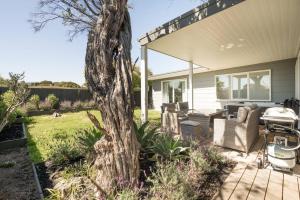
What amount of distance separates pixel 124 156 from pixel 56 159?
175cm

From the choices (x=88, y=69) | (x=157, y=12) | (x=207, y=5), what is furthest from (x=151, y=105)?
(x=88, y=69)

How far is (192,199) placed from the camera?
7.26 feet

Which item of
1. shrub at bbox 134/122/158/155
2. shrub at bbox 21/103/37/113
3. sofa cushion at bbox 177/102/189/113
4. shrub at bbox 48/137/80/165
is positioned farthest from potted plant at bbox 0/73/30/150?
sofa cushion at bbox 177/102/189/113

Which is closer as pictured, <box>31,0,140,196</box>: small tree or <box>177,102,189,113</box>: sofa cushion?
<box>31,0,140,196</box>: small tree

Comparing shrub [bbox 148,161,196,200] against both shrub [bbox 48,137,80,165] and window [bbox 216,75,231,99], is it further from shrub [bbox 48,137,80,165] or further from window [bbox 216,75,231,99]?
window [bbox 216,75,231,99]

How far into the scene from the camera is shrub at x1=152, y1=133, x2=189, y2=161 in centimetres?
323

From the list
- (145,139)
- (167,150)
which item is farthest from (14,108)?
(167,150)

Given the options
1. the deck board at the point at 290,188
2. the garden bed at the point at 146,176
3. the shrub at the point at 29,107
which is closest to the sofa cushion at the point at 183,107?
the garden bed at the point at 146,176

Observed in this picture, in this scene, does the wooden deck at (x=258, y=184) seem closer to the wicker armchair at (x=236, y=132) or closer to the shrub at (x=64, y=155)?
the wicker armchair at (x=236, y=132)

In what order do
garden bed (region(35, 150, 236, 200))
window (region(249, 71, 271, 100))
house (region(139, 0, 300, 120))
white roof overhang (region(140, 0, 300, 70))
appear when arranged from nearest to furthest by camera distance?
garden bed (region(35, 150, 236, 200)) < white roof overhang (region(140, 0, 300, 70)) < house (region(139, 0, 300, 120)) < window (region(249, 71, 271, 100))

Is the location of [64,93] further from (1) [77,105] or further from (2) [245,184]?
(2) [245,184]

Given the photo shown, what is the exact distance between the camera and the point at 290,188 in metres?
2.69

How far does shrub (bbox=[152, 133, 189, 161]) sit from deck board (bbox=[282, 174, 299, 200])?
153 cm

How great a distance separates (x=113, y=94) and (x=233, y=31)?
4266 millimetres
